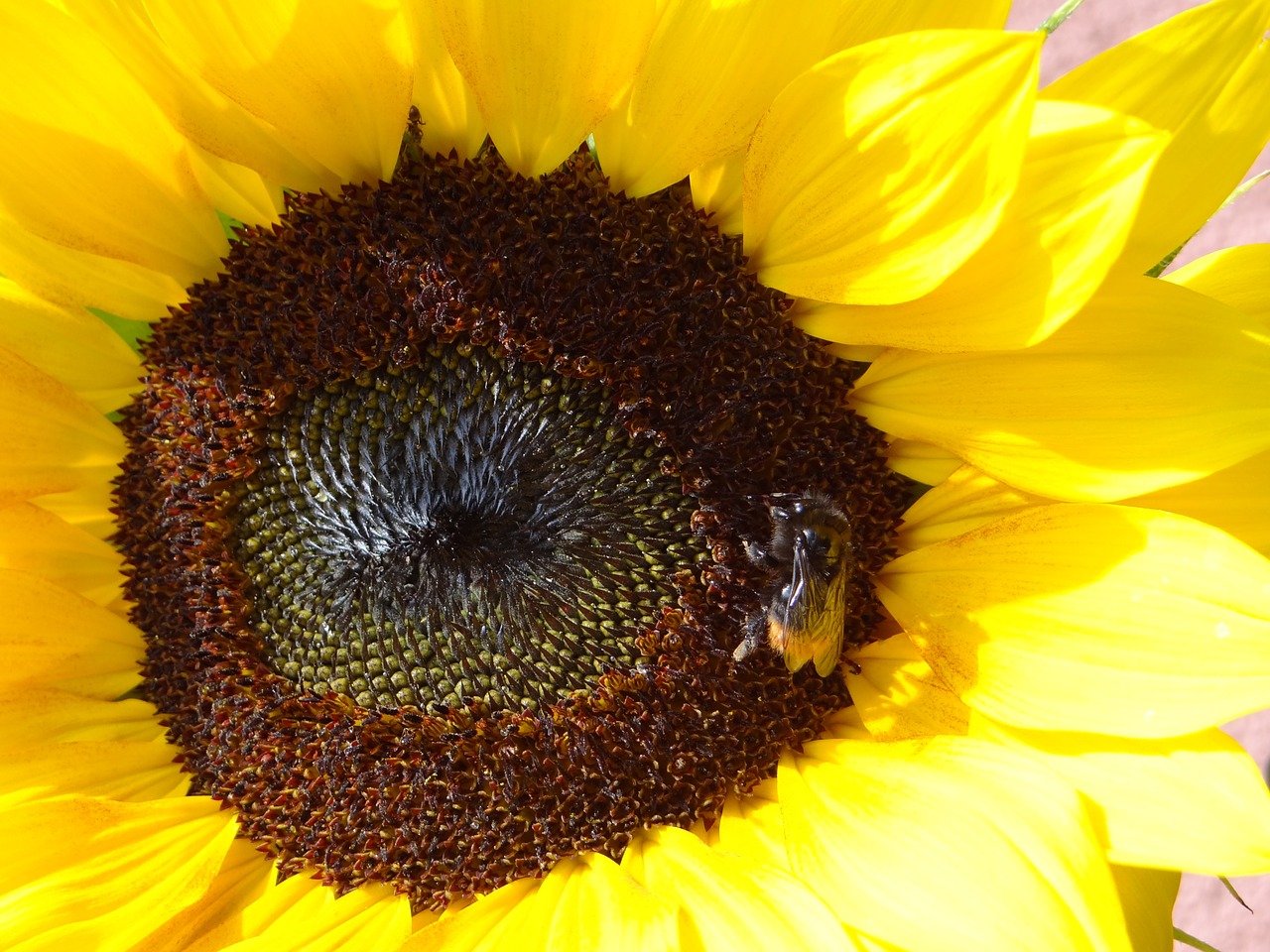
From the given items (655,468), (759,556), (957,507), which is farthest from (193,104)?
(957,507)

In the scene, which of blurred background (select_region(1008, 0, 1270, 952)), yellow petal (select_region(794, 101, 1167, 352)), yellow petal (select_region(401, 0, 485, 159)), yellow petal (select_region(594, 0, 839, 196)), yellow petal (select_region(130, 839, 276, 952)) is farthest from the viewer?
blurred background (select_region(1008, 0, 1270, 952))

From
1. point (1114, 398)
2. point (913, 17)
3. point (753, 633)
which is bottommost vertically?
point (753, 633)

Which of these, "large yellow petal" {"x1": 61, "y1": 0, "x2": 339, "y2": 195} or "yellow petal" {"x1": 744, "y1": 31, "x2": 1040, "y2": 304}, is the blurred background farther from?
"large yellow petal" {"x1": 61, "y1": 0, "x2": 339, "y2": 195}

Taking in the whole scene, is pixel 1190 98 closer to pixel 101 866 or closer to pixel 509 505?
pixel 509 505

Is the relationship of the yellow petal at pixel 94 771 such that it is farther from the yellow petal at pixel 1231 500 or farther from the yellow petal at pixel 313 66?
the yellow petal at pixel 1231 500

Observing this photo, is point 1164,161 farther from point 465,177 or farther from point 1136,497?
point 465,177

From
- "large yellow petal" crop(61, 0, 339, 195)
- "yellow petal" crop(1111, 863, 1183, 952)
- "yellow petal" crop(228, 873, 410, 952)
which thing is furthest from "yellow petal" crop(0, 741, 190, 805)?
"yellow petal" crop(1111, 863, 1183, 952)

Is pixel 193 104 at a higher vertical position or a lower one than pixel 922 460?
higher

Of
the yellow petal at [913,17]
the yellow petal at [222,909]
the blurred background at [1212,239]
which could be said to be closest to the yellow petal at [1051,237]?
the yellow petal at [913,17]
